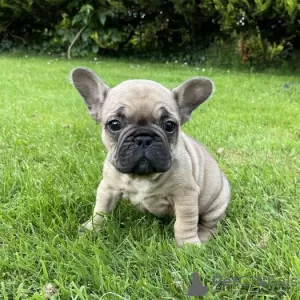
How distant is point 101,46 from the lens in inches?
486

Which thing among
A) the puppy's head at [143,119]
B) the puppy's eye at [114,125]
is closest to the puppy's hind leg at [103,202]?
the puppy's head at [143,119]

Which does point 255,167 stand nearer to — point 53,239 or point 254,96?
point 53,239

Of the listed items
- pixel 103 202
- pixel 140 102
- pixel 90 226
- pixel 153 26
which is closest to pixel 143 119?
pixel 140 102

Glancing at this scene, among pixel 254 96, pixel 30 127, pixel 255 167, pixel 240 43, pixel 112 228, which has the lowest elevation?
pixel 240 43

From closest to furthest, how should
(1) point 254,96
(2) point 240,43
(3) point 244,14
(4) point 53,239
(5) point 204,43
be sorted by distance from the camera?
(4) point 53,239, (1) point 254,96, (3) point 244,14, (2) point 240,43, (5) point 204,43

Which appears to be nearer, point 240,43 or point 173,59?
point 240,43

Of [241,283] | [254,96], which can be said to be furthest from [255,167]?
[254,96]

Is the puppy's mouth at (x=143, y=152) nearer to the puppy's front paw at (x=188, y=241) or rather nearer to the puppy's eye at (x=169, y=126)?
the puppy's eye at (x=169, y=126)

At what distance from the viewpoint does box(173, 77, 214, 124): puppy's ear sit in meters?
2.68

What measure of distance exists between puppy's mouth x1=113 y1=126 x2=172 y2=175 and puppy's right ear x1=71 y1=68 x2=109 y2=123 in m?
0.48

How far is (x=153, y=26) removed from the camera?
11.9 m

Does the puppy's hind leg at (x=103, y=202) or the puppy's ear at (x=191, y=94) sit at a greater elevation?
the puppy's ear at (x=191, y=94)

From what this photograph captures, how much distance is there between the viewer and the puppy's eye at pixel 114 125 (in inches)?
95.8

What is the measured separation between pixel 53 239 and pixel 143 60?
34.4 ft
